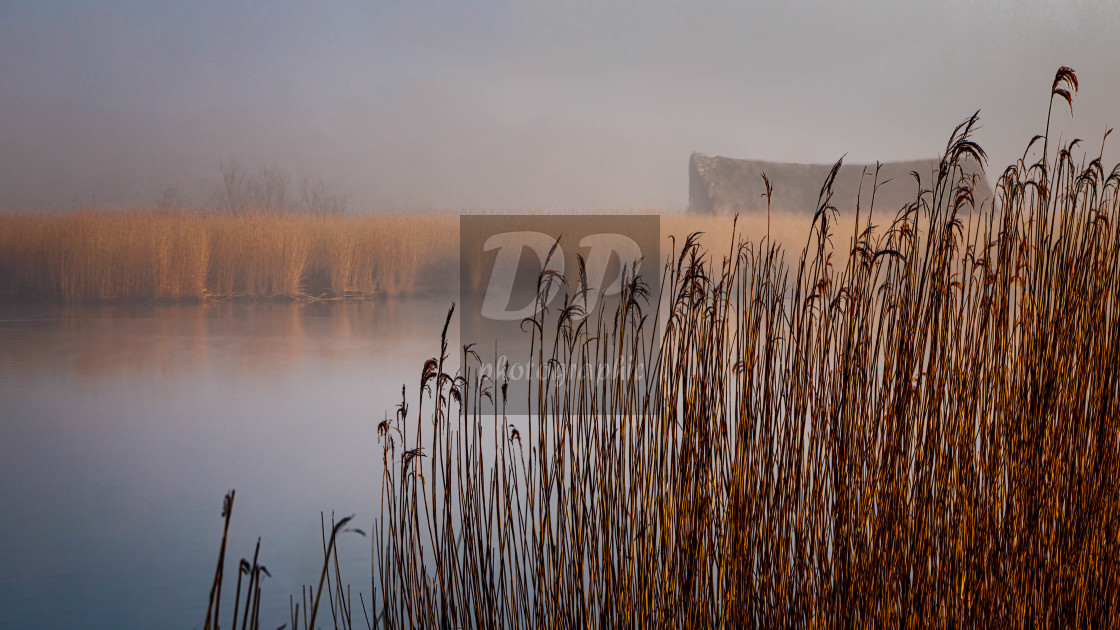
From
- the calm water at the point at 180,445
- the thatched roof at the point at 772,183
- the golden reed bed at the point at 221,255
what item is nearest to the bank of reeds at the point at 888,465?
the calm water at the point at 180,445

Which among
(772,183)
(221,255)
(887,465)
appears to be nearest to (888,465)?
(887,465)

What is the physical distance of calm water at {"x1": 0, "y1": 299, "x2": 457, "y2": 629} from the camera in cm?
345

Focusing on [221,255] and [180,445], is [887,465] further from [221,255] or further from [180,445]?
[221,255]

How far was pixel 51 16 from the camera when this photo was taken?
13.5 ft

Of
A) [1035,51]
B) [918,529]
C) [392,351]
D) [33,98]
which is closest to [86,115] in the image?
[33,98]

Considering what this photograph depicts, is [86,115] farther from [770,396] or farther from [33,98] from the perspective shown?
[770,396]

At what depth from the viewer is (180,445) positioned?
152 inches

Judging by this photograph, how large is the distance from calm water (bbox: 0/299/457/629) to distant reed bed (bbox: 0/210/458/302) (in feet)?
0.33

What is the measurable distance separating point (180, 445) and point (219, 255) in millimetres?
964

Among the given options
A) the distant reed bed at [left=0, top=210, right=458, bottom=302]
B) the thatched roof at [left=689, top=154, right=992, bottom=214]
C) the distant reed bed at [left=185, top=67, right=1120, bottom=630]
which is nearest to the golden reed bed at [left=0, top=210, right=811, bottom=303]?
the distant reed bed at [left=0, top=210, right=458, bottom=302]

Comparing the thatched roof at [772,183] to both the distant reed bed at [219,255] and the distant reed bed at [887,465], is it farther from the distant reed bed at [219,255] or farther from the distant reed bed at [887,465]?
the distant reed bed at [887,465]

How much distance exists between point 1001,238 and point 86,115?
14.2 ft

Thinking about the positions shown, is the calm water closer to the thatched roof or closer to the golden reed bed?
the golden reed bed

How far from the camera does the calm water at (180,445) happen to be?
3451 millimetres
